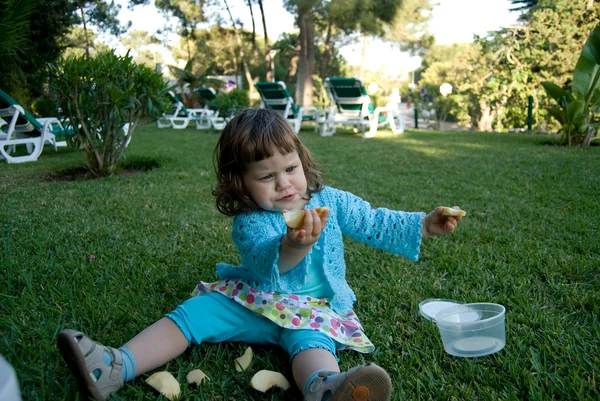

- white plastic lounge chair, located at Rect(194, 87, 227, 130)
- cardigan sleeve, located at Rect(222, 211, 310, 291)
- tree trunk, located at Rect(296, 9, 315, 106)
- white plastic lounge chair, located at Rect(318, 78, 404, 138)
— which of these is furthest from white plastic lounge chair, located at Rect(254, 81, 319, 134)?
cardigan sleeve, located at Rect(222, 211, 310, 291)

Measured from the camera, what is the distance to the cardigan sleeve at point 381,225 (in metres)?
1.68

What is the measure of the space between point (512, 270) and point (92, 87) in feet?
12.3

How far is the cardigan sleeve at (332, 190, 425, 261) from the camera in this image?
5.53 feet

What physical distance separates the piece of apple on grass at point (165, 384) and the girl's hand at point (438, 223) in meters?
0.96

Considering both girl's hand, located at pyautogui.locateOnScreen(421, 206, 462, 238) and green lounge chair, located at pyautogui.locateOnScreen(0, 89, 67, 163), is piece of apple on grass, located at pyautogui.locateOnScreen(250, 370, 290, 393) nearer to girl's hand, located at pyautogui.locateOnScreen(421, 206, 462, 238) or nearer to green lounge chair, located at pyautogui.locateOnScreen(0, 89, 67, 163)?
girl's hand, located at pyautogui.locateOnScreen(421, 206, 462, 238)

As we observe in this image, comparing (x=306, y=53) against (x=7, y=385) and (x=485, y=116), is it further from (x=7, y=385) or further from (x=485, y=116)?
(x=7, y=385)

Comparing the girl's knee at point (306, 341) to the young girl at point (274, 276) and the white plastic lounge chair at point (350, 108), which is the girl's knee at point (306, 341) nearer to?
the young girl at point (274, 276)

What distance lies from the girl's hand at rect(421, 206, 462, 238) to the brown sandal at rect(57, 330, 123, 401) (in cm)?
108

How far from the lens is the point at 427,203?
3.44m

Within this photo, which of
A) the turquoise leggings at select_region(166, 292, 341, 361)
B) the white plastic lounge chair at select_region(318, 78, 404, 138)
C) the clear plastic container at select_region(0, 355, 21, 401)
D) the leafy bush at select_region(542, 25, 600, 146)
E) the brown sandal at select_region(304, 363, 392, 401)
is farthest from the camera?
the white plastic lounge chair at select_region(318, 78, 404, 138)

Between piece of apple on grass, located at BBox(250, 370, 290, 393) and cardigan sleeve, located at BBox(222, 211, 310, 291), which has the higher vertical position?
cardigan sleeve, located at BBox(222, 211, 310, 291)

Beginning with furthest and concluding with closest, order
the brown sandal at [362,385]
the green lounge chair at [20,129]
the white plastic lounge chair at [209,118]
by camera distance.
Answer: the white plastic lounge chair at [209,118] < the green lounge chair at [20,129] < the brown sandal at [362,385]

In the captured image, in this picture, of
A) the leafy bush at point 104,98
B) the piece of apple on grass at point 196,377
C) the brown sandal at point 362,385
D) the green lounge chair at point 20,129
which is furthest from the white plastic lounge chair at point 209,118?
the brown sandal at point 362,385

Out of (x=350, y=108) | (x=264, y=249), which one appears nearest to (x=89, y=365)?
(x=264, y=249)
